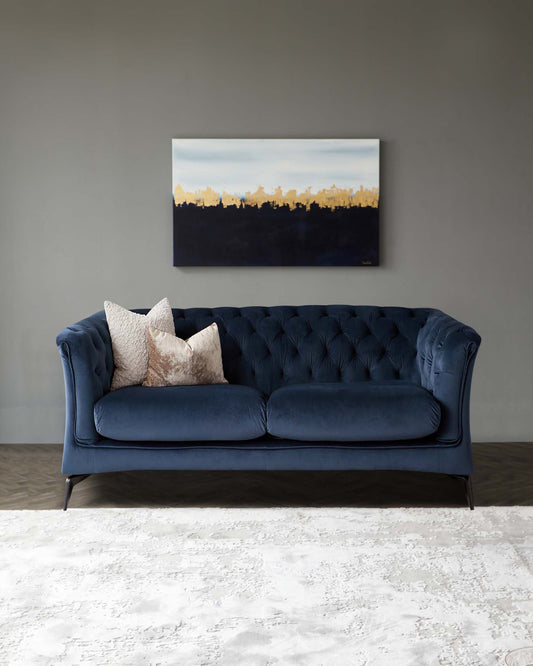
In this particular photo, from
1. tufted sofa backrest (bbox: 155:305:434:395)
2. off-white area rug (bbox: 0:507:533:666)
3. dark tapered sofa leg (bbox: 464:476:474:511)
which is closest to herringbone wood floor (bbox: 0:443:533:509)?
dark tapered sofa leg (bbox: 464:476:474:511)

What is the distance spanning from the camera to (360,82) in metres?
4.89

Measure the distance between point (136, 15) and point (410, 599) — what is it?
4.16 m

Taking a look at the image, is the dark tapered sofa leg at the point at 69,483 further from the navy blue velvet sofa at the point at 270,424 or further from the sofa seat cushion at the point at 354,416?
the sofa seat cushion at the point at 354,416

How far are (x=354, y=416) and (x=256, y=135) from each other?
2.39 m

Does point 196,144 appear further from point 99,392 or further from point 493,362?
point 493,362

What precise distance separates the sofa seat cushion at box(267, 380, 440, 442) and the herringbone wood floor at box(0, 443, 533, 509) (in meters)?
0.41

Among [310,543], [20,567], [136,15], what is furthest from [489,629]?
[136,15]

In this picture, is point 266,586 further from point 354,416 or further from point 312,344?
point 312,344

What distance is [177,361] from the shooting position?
3.75 m

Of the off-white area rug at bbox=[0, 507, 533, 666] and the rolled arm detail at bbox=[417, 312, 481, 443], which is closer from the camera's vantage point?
the off-white area rug at bbox=[0, 507, 533, 666]

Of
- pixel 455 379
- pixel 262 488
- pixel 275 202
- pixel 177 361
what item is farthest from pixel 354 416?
pixel 275 202

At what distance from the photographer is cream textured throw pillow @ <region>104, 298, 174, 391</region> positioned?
3844 mm

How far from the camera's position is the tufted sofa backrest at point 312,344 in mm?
4078

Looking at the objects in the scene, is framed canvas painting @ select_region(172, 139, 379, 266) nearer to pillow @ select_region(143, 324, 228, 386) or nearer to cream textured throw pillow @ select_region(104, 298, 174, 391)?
cream textured throw pillow @ select_region(104, 298, 174, 391)
